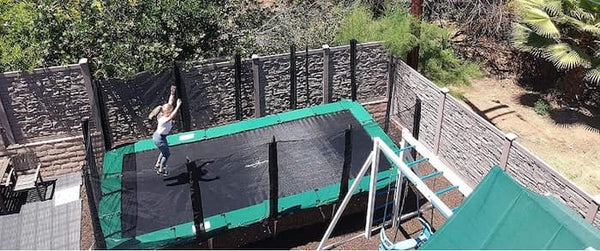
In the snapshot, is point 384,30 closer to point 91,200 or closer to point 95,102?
point 95,102

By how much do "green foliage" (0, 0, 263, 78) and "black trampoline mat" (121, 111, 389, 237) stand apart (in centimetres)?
167

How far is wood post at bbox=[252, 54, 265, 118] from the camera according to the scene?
28.1ft

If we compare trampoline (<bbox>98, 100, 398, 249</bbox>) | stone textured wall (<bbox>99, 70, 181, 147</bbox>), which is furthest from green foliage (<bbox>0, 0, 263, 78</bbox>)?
trampoline (<bbox>98, 100, 398, 249</bbox>)

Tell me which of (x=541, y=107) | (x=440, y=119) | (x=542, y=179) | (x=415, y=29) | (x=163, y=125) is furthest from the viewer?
(x=541, y=107)

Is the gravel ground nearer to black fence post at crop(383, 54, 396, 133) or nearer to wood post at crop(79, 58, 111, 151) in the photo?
wood post at crop(79, 58, 111, 151)

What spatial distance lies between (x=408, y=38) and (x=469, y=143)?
2325mm

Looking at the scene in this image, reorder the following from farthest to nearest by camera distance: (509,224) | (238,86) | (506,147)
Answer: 1. (238,86)
2. (506,147)
3. (509,224)

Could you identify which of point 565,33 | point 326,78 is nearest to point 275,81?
point 326,78

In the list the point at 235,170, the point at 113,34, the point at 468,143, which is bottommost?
the point at 235,170

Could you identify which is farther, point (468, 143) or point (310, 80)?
point (310, 80)

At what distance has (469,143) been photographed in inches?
299

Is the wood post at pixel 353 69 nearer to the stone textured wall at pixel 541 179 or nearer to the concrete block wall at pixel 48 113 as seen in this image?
the stone textured wall at pixel 541 179

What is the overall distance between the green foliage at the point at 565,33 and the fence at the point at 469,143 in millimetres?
2679

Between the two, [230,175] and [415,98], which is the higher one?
[415,98]
